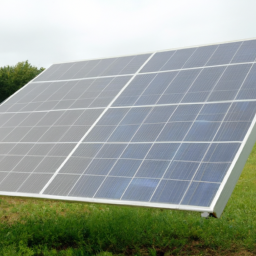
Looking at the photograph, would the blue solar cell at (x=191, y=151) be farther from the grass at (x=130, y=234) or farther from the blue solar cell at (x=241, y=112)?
the grass at (x=130, y=234)

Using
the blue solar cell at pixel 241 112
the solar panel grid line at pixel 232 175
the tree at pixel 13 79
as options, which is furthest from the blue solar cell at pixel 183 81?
the tree at pixel 13 79

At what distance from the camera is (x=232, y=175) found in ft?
23.6

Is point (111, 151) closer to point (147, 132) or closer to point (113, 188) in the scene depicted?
point (147, 132)

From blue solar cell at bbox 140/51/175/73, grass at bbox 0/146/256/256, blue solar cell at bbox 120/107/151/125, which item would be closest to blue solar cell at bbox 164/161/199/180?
blue solar cell at bbox 120/107/151/125

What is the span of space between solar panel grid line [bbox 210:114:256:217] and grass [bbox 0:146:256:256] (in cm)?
322

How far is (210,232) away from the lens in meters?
10.9

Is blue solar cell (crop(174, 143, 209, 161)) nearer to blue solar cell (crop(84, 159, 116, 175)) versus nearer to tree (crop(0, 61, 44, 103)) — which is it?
blue solar cell (crop(84, 159, 116, 175))

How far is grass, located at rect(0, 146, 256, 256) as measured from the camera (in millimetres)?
10008

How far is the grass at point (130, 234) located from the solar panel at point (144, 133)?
218 cm

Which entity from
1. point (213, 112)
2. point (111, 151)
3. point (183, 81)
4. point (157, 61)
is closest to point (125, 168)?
point (111, 151)

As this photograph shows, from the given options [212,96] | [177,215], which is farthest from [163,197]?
[177,215]

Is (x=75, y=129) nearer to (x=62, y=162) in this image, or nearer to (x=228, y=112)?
(x=62, y=162)

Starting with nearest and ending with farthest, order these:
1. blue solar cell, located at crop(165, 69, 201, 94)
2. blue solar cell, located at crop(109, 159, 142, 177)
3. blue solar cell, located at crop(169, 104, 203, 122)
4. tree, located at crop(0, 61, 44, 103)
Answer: blue solar cell, located at crop(109, 159, 142, 177), blue solar cell, located at crop(169, 104, 203, 122), blue solar cell, located at crop(165, 69, 201, 94), tree, located at crop(0, 61, 44, 103)

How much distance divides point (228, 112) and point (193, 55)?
12.4 feet
